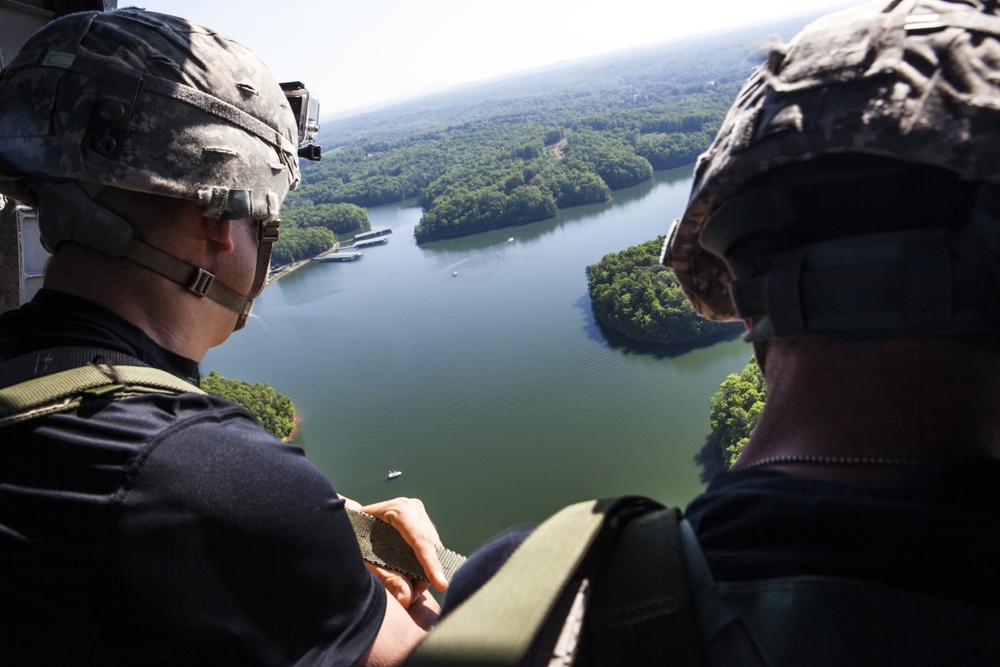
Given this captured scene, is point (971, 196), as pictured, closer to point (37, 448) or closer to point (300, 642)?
point (300, 642)

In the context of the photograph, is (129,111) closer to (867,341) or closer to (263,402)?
(867,341)

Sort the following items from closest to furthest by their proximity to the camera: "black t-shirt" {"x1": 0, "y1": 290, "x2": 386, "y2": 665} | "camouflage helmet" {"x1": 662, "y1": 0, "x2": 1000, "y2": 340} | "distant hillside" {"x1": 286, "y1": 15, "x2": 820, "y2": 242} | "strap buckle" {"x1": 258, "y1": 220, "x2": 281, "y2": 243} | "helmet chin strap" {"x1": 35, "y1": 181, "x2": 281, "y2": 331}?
"camouflage helmet" {"x1": 662, "y1": 0, "x2": 1000, "y2": 340}, "black t-shirt" {"x1": 0, "y1": 290, "x2": 386, "y2": 665}, "helmet chin strap" {"x1": 35, "y1": 181, "x2": 281, "y2": 331}, "strap buckle" {"x1": 258, "y1": 220, "x2": 281, "y2": 243}, "distant hillside" {"x1": 286, "y1": 15, "x2": 820, "y2": 242}

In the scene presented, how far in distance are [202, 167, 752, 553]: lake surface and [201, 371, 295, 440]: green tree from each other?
0.57 metres

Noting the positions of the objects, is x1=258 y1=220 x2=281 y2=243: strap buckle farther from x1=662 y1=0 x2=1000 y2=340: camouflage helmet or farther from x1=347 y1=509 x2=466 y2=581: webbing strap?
x1=662 y1=0 x2=1000 y2=340: camouflage helmet

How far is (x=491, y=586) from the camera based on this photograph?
508mm

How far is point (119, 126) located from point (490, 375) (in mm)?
14966

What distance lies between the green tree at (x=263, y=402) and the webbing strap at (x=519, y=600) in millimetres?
13246

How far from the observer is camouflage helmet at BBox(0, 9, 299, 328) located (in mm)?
1100

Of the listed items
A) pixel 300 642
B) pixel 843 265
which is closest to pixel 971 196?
pixel 843 265

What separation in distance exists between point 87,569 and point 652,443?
37.8ft

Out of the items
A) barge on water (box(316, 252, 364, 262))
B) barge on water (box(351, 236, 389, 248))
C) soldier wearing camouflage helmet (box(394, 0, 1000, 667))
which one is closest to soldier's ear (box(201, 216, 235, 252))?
soldier wearing camouflage helmet (box(394, 0, 1000, 667))

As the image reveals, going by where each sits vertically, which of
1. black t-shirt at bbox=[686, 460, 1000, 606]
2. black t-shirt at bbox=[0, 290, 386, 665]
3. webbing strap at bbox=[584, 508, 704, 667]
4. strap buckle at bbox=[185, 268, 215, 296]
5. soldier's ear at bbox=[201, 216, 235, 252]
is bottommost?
black t-shirt at bbox=[0, 290, 386, 665]

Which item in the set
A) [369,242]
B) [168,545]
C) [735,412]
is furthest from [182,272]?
[369,242]

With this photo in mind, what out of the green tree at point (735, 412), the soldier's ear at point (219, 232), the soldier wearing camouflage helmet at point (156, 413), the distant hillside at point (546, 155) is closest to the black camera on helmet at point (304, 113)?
the soldier wearing camouflage helmet at point (156, 413)
